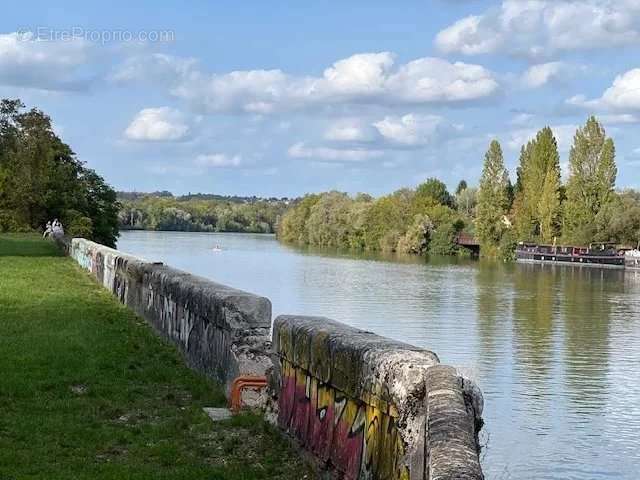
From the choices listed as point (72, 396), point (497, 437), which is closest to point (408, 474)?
point (72, 396)

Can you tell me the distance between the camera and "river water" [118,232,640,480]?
15.5m

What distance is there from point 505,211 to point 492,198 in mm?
2399

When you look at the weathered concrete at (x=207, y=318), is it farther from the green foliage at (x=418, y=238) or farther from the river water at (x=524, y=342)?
the green foliage at (x=418, y=238)

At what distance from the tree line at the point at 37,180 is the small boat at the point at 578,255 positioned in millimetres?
51847

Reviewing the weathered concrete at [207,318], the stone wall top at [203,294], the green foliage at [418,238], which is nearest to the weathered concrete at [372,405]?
the weathered concrete at [207,318]

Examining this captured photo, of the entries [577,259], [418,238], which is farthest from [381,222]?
[577,259]

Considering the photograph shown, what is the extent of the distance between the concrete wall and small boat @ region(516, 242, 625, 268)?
89781mm

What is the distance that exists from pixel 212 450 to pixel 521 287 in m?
50.7

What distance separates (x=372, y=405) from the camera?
5508 millimetres

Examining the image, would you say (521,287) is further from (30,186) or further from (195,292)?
(195,292)

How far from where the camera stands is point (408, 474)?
15.8 feet

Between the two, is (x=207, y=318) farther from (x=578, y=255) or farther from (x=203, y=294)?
(x=578, y=255)

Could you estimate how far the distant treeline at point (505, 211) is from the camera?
95375mm

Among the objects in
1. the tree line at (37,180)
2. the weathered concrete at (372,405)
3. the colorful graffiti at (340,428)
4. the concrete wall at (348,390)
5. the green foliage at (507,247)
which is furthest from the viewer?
the green foliage at (507,247)
